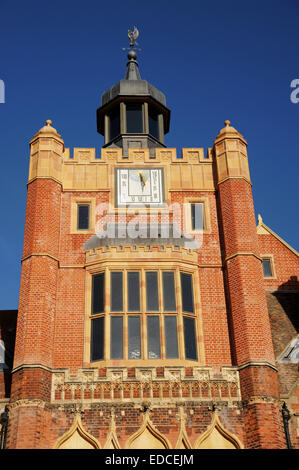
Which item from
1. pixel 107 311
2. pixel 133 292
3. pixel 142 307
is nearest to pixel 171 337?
pixel 142 307

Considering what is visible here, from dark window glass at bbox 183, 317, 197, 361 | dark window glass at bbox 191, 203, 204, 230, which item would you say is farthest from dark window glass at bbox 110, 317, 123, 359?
dark window glass at bbox 191, 203, 204, 230

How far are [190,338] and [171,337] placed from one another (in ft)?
1.92

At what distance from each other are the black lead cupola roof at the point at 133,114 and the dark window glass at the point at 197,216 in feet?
16.9

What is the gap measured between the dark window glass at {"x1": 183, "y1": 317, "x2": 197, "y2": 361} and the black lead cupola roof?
30.1 feet

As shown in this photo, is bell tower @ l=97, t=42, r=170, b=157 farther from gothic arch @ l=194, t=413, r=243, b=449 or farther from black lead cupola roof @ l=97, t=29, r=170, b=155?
gothic arch @ l=194, t=413, r=243, b=449

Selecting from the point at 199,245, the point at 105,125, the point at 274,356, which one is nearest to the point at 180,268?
the point at 199,245

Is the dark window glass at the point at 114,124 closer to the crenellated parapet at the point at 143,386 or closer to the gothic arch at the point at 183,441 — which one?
the crenellated parapet at the point at 143,386

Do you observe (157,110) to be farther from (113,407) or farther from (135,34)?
(113,407)

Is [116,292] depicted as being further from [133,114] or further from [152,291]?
[133,114]

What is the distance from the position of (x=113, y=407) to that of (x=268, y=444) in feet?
13.4

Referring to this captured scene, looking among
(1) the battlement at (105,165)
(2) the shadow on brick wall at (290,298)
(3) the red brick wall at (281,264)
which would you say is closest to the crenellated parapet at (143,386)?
(2) the shadow on brick wall at (290,298)

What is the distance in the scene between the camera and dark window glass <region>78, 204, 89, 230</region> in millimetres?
20641

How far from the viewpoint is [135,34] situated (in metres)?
32.3

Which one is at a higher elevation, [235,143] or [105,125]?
[105,125]
